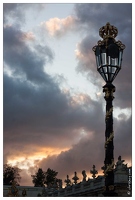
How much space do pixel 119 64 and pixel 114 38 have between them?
126 cm

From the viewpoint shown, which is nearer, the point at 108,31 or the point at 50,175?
the point at 108,31

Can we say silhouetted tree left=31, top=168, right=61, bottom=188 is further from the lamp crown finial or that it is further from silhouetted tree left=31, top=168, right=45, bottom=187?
the lamp crown finial

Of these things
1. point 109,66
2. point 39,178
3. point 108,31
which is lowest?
point 39,178

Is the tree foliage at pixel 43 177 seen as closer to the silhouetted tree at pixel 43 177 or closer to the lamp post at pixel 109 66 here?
the silhouetted tree at pixel 43 177

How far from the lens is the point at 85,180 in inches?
1812

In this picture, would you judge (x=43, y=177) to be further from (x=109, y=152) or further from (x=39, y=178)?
(x=109, y=152)

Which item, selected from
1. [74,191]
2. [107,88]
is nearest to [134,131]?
[107,88]

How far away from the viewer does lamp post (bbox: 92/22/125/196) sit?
15.2 metres

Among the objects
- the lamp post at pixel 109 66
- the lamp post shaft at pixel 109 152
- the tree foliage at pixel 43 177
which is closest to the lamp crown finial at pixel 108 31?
the lamp post at pixel 109 66

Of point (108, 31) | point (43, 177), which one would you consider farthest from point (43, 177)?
point (108, 31)

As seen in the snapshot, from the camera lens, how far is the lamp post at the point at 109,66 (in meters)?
15.2

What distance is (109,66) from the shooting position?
53.5 ft

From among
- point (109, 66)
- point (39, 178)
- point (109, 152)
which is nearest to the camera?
point (109, 152)

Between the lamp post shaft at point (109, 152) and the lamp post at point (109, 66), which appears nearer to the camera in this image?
the lamp post shaft at point (109, 152)
